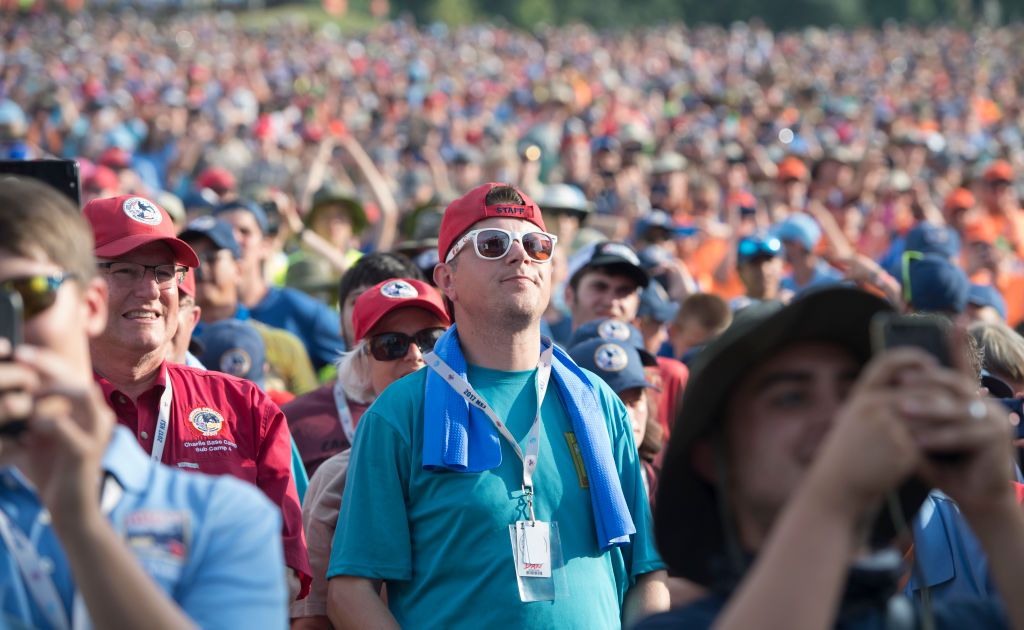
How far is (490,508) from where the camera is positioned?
3.94m

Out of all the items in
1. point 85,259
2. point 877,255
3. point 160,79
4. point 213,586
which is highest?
point 160,79

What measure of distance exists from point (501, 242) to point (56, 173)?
137cm

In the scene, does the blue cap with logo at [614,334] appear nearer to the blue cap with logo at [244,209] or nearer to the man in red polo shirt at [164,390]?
the man in red polo shirt at [164,390]

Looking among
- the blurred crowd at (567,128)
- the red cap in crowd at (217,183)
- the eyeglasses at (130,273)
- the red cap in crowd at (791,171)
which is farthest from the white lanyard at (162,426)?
the red cap in crowd at (791,171)

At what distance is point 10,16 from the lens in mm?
41562

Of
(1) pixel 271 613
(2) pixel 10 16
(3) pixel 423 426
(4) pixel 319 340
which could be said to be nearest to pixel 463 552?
(3) pixel 423 426

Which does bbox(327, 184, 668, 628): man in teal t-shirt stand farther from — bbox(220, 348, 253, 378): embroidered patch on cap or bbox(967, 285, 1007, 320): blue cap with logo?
bbox(967, 285, 1007, 320): blue cap with logo

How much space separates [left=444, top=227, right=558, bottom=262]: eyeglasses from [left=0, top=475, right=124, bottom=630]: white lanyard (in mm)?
2166

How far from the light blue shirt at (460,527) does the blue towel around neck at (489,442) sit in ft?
0.14

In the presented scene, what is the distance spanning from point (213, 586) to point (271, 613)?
0.11m

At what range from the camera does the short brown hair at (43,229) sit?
236 cm

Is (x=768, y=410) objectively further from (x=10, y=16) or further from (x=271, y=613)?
(x=10, y=16)

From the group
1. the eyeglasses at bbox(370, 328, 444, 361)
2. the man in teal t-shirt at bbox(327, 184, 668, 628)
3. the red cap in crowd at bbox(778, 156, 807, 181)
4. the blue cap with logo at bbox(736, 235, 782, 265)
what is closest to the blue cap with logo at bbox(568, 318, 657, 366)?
the eyeglasses at bbox(370, 328, 444, 361)

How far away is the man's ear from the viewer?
7.94 ft
